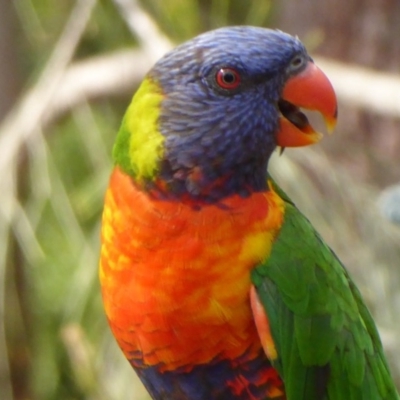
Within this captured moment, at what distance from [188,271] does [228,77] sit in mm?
348

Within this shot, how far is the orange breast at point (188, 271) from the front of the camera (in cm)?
121

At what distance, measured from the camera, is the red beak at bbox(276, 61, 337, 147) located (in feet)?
3.95

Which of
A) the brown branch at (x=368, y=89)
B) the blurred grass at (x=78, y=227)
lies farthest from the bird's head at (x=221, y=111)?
the blurred grass at (x=78, y=227)

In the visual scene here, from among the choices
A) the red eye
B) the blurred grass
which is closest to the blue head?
the red eye

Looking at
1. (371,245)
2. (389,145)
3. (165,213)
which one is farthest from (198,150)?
(389,145)

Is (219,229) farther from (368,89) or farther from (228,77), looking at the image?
(368,89)

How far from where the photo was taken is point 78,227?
2.28m

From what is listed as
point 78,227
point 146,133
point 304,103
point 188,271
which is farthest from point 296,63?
point 78,227

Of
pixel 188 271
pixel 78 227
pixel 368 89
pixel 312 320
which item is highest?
pixel 368 89

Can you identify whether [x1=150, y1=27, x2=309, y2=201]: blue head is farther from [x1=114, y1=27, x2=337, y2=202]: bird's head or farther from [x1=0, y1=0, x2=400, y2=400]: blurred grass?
[x1=0, y1=0, x2=400, y2=400]: blurred grass

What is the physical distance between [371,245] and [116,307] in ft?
3.35

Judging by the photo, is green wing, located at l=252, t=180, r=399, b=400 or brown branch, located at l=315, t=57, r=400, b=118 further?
brown branch, located at l=315, t=57, r=400, b=118

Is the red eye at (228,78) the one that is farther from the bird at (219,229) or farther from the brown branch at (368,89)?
the brown branch at (368,89)

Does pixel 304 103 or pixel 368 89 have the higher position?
pixel 304 103
